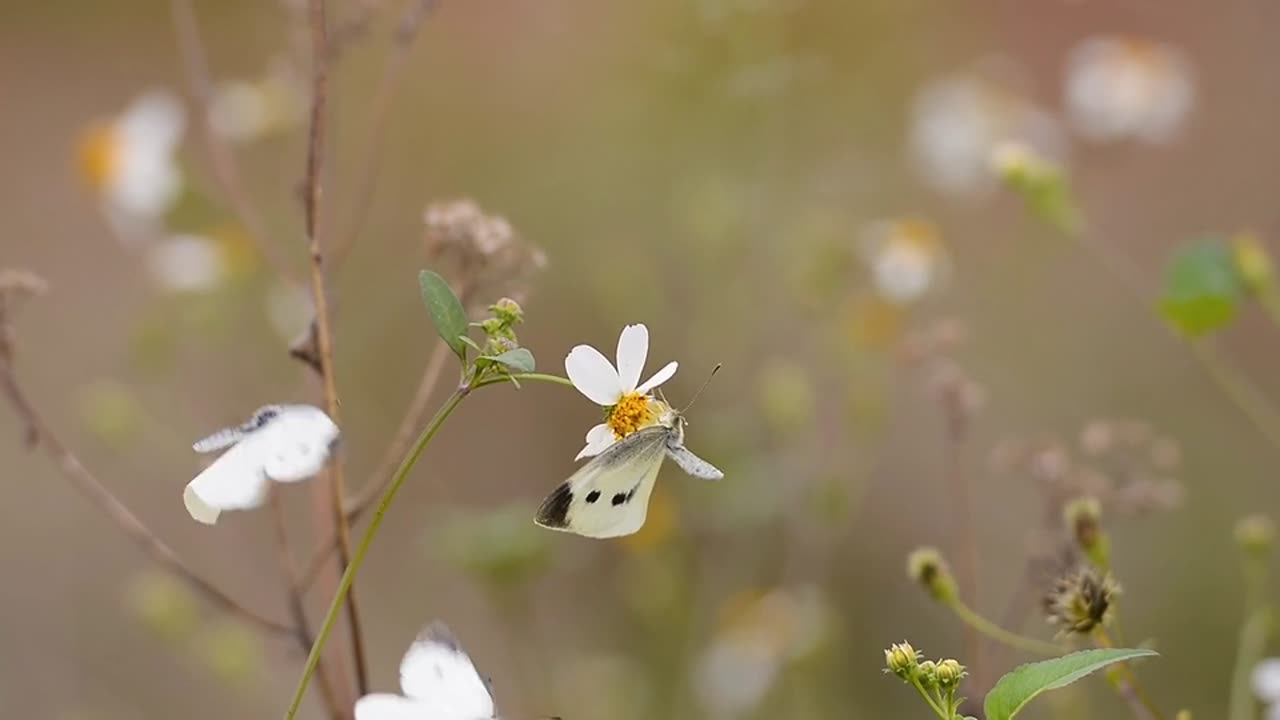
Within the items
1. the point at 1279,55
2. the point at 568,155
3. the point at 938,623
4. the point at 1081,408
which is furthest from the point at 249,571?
the point at 1279,55

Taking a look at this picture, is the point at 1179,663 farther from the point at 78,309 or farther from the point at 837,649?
the point at 78,309

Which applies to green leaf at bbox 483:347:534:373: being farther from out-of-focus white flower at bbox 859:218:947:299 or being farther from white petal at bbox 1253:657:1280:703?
out-of-focus white flower at bbox 859:218:947:299

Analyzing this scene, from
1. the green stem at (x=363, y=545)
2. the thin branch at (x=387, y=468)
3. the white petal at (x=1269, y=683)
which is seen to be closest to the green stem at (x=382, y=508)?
the green stem at (x=363, y=545)

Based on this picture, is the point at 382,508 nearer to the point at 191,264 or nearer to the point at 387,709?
the point at 387,709

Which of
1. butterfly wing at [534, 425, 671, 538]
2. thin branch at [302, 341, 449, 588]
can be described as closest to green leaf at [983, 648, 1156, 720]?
butterfly wing at [534, 425, 671, 538]

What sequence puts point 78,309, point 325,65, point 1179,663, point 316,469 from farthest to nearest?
point 78,309
point 1179,663
point 325,65
point 316,469

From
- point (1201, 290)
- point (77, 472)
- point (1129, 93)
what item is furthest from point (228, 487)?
point (1129, 93)

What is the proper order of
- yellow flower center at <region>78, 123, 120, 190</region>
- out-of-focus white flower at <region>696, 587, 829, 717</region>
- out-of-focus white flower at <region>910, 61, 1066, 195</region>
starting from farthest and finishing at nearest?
out-of-focus white flower at <region>910, 61, 1066, 195</region> → yellow flower center at <region>78, 123, 120, 190</region> → out-of-focus white flower at <region>696, 587, 829, 717</region>
